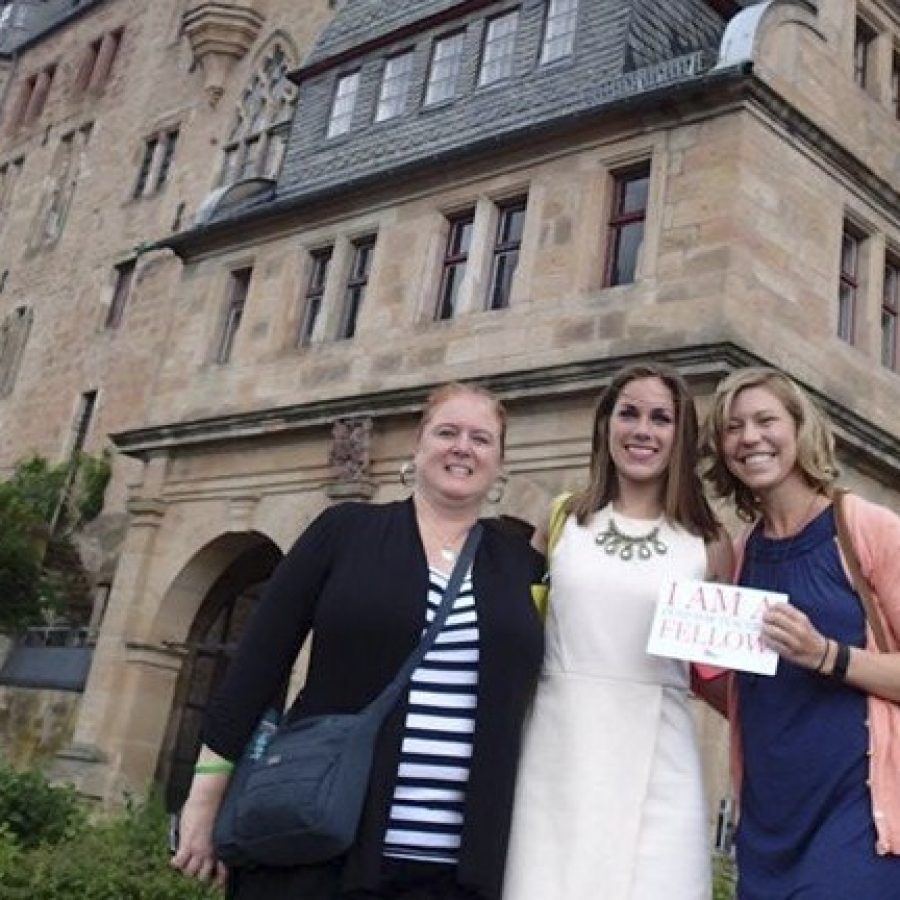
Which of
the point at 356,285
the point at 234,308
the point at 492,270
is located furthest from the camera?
the point at 234,308

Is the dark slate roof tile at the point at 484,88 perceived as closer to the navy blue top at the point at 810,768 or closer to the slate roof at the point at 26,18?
the navy blue top at the point at 810,768

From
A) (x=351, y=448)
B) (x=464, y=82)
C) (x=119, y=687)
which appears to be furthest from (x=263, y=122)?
(x=119, y=687)

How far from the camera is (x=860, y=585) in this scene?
2551 mm

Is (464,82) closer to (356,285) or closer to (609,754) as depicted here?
(356,285)

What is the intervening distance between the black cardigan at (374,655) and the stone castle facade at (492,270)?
6.90m

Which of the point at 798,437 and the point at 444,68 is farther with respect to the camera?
the point at 444,68

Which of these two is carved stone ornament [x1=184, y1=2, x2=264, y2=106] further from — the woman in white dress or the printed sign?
the printed sign

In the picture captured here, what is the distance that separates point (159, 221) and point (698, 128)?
15.6 meters

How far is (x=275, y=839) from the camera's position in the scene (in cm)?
237

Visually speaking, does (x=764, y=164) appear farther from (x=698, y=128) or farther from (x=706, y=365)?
(x=706, y=365)

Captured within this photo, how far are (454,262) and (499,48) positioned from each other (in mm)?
3088

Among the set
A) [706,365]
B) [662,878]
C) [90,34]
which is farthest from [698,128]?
[90,34]

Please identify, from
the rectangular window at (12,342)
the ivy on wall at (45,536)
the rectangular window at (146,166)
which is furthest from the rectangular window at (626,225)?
the rectangular window at (12,342)

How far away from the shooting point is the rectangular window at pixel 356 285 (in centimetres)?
1349
